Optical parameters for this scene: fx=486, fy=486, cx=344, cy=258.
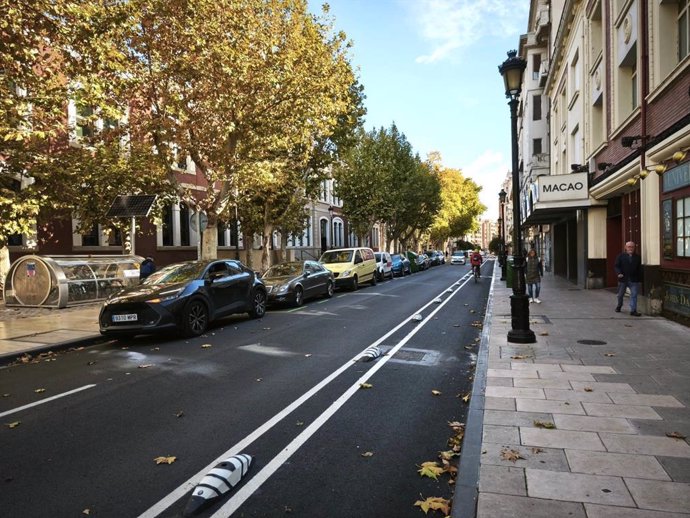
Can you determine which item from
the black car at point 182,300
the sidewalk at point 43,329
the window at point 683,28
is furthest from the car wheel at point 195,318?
the window at point 683,28

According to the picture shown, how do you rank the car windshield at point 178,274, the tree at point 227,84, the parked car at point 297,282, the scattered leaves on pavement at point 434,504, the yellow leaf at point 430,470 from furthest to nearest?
1. the parked car at point 297,282
2. the tree at point 227,84
3. the car windshield at point 178,274
4. the yellow leaf at point 430,470
5. the scattered leaves on pavement at point 434,504

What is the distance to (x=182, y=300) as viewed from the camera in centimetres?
990

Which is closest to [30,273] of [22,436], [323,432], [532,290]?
[22,436]

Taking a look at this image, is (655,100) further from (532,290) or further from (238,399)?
(238,399)

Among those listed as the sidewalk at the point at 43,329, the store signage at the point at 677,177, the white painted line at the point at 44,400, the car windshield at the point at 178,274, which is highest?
the store signage at the point at 677,177

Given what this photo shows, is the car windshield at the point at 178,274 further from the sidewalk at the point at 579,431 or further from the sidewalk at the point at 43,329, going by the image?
the sidewalk at the point at 579,431

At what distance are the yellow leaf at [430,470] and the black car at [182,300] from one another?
6.93 metres

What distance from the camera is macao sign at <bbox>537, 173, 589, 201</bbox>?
678 inches

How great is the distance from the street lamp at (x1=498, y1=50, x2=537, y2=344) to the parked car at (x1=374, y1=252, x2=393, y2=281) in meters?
17.7

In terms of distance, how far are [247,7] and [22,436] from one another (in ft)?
47.4

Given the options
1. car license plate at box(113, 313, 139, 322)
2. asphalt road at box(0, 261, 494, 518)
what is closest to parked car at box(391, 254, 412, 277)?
asphalt road at box(0, 261, 494, 518)

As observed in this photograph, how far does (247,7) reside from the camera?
15.4 meters

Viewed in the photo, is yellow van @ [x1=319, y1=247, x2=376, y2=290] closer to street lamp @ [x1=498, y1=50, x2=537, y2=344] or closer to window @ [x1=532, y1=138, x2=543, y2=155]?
street lamp @ [x1=498, y1=50, x2=537, y2=344]

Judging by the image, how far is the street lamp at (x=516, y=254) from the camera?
337 inches
